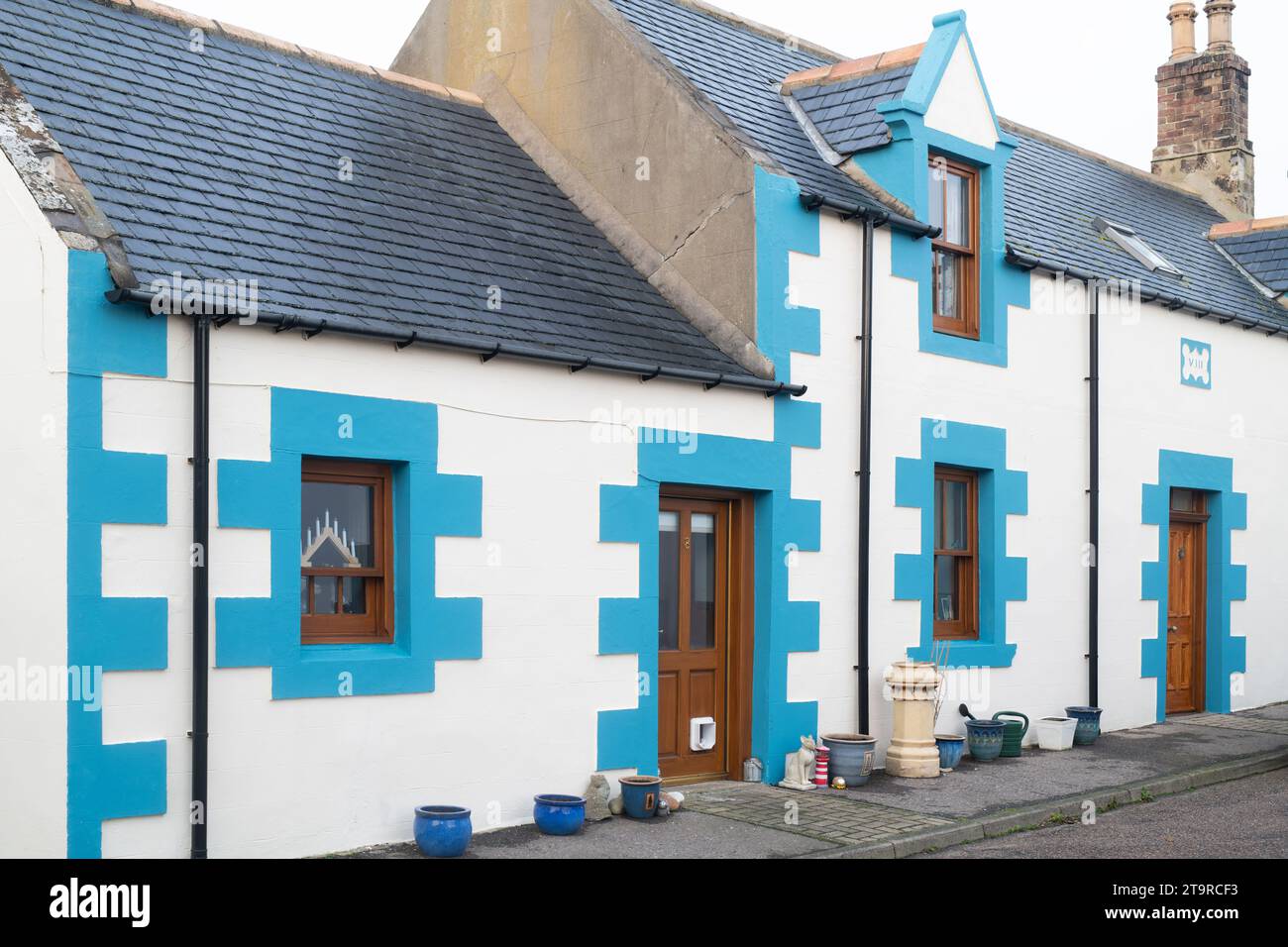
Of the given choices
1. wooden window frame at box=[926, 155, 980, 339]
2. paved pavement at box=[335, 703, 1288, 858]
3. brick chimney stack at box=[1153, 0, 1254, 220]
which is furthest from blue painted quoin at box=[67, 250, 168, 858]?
brick chimney stack at box=[1153, 0, 1254, 220]

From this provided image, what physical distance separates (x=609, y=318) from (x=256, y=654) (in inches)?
154

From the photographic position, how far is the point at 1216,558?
16.3m

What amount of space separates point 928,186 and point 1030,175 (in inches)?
174

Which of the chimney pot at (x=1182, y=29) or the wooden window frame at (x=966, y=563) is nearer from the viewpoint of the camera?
the wooden window frame at (x=966, y=563)

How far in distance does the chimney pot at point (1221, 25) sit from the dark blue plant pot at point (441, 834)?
1740 centimetres

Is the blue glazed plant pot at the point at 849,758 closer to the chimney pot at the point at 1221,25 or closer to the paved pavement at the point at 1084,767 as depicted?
the paved pavement at the point at 1084,767

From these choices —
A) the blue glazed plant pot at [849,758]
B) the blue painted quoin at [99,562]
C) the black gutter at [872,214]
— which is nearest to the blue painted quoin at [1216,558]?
the black gutter at [872,214]

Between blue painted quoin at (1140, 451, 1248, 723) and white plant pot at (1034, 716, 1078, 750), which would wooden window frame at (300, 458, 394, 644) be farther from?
blue painted quoin at (1140, 451, 1248, 723)

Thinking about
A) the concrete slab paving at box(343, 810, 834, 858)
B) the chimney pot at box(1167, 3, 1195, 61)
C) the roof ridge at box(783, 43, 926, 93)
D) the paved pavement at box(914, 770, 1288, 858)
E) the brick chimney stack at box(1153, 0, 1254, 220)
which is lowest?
the paved pavement at box(914, 770, 1288, 858)

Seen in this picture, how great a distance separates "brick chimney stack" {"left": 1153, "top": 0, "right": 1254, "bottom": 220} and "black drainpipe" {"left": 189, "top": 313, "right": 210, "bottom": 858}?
16872 mm

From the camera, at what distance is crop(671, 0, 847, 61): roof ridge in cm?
1455

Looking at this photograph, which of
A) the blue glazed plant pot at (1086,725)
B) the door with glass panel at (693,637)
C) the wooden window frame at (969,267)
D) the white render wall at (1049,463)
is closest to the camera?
the door with glass panel at (693,637)

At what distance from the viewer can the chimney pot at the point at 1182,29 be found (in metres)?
21.2

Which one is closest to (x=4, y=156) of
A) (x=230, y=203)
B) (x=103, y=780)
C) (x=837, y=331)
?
(x=230, y=203)
